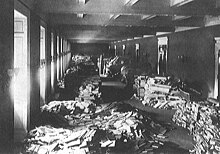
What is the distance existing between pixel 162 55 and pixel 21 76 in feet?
44.3

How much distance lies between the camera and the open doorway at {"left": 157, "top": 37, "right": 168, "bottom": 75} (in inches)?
756

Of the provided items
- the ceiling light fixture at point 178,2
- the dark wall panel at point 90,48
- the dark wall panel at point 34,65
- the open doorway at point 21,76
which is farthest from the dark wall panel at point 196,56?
the dark wall panel at point 90,48

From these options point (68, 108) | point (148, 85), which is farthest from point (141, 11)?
point (148, 85)

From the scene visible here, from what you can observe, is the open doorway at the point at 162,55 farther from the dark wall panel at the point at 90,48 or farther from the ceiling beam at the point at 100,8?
the dark wall panel at the point at 90,48

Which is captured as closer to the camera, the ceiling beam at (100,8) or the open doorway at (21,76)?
the open doorway at (21,76)

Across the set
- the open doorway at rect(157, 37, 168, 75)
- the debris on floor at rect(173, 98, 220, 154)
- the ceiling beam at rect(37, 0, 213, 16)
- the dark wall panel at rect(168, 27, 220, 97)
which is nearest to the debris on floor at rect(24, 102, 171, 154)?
the debris on floor at rect(173, 98, 220, 154)

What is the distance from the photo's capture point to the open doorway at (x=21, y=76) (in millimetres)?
7621

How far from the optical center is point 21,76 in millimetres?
7750

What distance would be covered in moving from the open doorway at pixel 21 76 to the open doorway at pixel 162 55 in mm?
12421

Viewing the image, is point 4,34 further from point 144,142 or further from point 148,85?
point 148,85

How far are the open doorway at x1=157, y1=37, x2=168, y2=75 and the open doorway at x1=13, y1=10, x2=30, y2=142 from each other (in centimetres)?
1242

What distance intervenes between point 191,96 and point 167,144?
16.8ft

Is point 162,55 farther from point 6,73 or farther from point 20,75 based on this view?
point 6,73

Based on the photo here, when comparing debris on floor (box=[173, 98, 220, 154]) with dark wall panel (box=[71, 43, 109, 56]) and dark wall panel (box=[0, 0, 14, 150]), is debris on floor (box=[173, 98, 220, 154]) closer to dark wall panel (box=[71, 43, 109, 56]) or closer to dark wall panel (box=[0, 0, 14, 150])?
dark wall panel (box=[0, 0, 14, 150])
